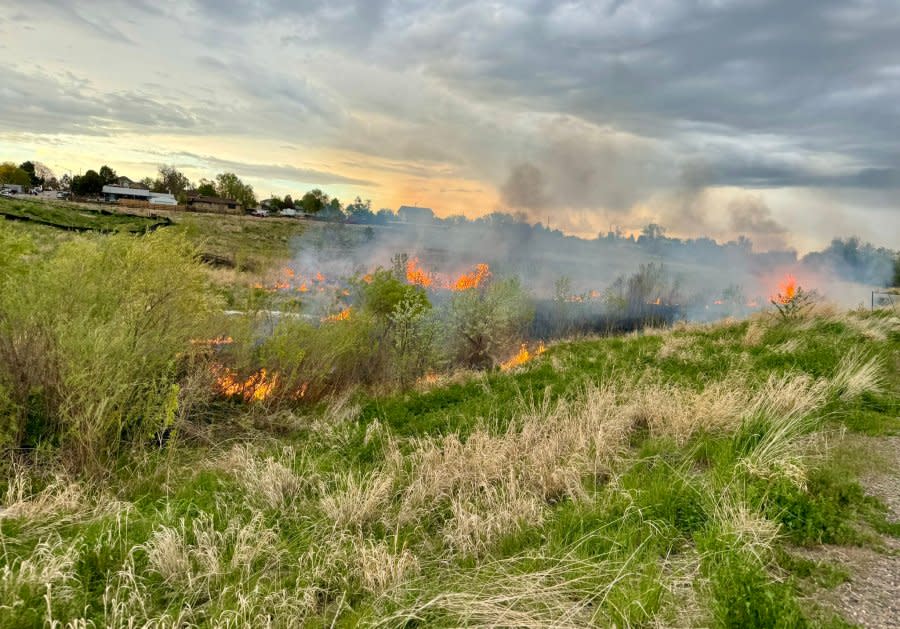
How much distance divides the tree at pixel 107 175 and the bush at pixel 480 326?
2664 inches

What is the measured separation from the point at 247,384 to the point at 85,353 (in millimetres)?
3295

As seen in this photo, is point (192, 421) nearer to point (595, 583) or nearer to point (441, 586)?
point (441, 586)

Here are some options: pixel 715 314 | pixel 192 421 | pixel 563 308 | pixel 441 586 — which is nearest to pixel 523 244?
pixel 715 314

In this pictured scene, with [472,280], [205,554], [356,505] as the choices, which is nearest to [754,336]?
[356,505]

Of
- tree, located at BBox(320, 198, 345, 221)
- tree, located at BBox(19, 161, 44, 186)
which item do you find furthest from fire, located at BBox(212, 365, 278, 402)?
tree, located at BBox(19, 161, 44, 186)

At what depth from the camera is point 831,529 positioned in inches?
144

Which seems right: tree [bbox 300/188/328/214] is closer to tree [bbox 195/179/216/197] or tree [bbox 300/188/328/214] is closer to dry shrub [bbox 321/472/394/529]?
tree [bbox 195/179/216/197]

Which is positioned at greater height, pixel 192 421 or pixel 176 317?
pixel 176 317

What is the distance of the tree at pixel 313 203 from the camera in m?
74.9

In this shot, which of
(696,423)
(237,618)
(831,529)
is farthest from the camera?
(696,423)

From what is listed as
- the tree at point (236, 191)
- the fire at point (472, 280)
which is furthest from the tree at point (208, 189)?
the fire at point (472, 280)

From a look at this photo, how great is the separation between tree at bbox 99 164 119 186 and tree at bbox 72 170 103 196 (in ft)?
3.64

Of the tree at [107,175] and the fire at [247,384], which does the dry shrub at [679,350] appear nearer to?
the fire at [247,384]

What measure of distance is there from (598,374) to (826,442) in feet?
14.3
